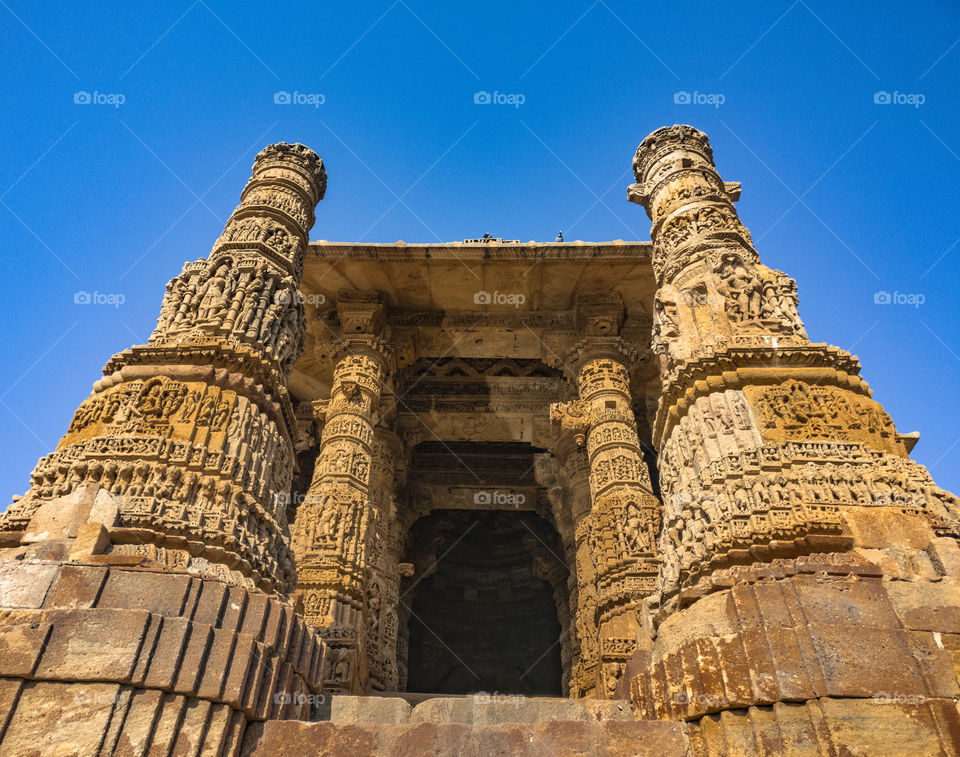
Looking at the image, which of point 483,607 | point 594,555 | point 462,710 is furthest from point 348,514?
point 483,607

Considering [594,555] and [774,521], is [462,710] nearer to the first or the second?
[774,521]

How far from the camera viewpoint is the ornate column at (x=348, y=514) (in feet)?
25.0

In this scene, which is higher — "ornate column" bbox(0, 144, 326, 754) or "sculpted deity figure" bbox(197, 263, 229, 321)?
"sculpted deity figure" bbox(197, 263, 229, 321)

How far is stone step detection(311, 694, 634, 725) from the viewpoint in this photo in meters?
3.79

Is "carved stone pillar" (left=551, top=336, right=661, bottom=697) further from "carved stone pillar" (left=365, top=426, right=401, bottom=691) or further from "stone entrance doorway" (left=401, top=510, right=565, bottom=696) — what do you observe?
"stone entrance doorway" (left=401, top=510, right=565, bottom=696)

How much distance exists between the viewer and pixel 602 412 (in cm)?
987

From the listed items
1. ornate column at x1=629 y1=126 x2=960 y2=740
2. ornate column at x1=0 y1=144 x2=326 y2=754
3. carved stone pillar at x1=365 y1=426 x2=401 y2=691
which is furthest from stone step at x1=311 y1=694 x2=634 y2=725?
carved stone pillar at x1=365 y1=426 x2=401 y2=691

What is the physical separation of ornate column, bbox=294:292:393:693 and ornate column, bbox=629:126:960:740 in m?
4.61

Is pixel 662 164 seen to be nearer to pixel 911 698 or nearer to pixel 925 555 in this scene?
pixel 925 555

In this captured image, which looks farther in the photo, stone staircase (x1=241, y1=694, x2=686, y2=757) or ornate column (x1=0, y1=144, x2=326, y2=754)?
stone staircase (x1=241, y1=694, x2=686, y2=757)

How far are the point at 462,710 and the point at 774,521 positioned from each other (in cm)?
224

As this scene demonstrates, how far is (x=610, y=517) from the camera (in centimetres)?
859

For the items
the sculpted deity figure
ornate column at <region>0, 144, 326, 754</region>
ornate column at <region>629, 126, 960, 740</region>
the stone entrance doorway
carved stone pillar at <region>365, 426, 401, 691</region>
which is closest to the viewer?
ornate column at <region>0, 144, 326, 754</region>

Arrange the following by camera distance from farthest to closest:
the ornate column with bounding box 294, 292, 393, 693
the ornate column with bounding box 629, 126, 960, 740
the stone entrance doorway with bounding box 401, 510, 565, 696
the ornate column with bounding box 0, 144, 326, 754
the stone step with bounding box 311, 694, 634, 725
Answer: the stone entrance doorway with bounding box 401, 510, 565, 696 → the ornate column with bounding box 294, 292, 393, 693 → the stone step with bounding box 311, 694, 634, 725 → the ornate column with bounding box 629, 126, 960, 740 → the ornate column with bounding box 0, 144, 326, 754
